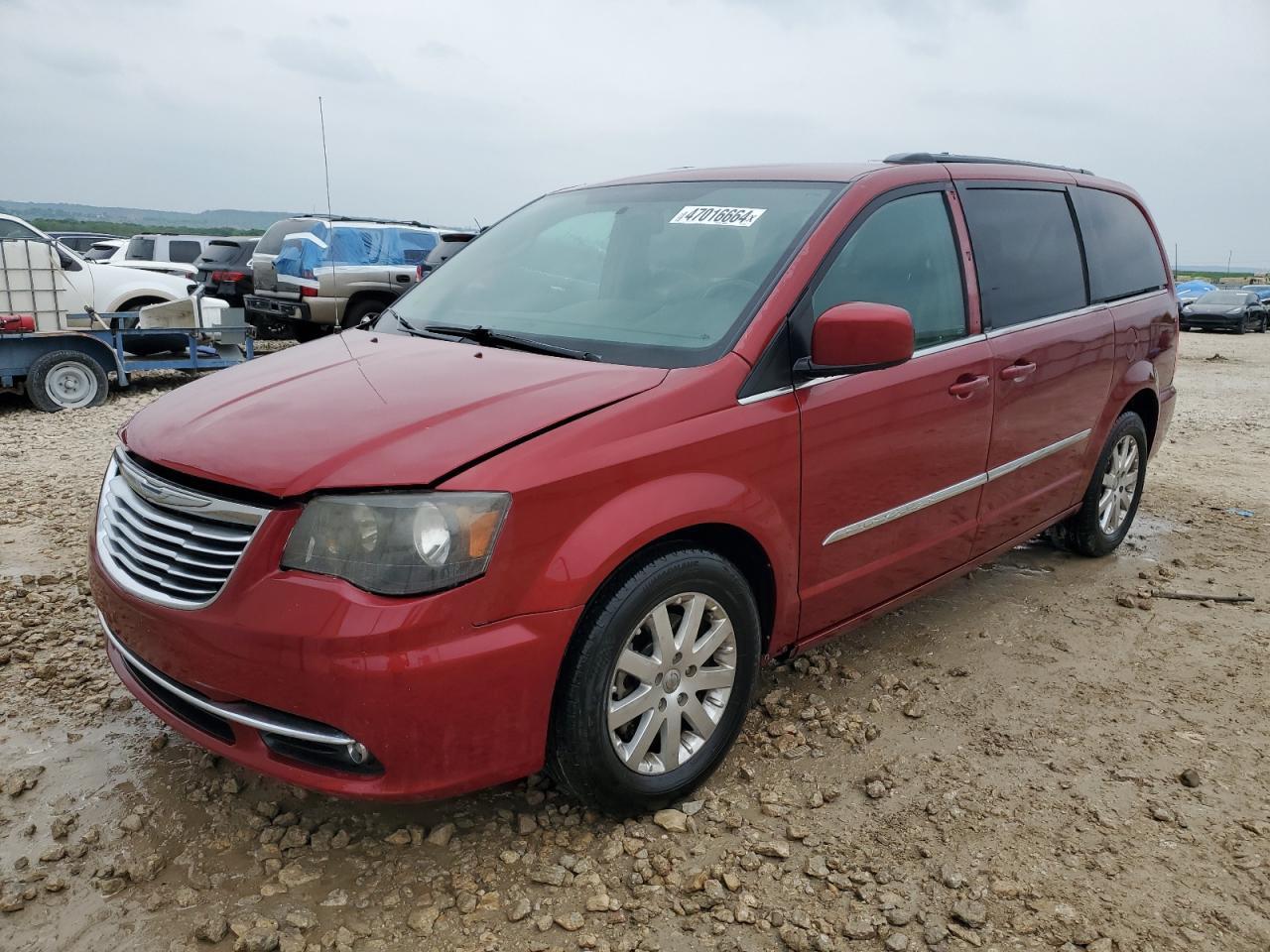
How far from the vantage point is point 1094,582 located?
4.67 metres

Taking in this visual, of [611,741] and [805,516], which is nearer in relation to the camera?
[611,741]

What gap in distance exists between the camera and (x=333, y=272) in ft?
39.7

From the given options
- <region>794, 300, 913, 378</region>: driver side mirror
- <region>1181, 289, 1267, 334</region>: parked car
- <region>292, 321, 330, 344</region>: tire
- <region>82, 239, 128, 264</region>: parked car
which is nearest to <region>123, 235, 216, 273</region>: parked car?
<region>82, 239, 128, 264</region>: parked car

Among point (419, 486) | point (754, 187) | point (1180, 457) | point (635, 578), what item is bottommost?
point (1180, 457)

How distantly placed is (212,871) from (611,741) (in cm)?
107

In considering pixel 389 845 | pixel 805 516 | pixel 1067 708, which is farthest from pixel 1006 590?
pixel 389 845

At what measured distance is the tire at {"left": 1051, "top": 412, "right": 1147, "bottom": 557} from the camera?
4.66 metres

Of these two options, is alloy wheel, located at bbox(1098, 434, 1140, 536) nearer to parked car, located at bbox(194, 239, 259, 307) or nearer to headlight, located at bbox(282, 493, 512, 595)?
headlight, located at bbox(282, 493, 512, 595)

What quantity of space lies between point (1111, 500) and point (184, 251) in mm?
18195

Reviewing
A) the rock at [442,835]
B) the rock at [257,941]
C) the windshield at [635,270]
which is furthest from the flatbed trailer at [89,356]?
the rock at [257,941]

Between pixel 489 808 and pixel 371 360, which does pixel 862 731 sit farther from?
pixel 371 360

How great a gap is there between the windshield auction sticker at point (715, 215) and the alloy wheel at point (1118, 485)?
101 inches

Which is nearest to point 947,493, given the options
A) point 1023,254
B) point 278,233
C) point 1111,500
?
point 1023,254

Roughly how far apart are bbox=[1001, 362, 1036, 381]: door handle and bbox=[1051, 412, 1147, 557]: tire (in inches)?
43.6
